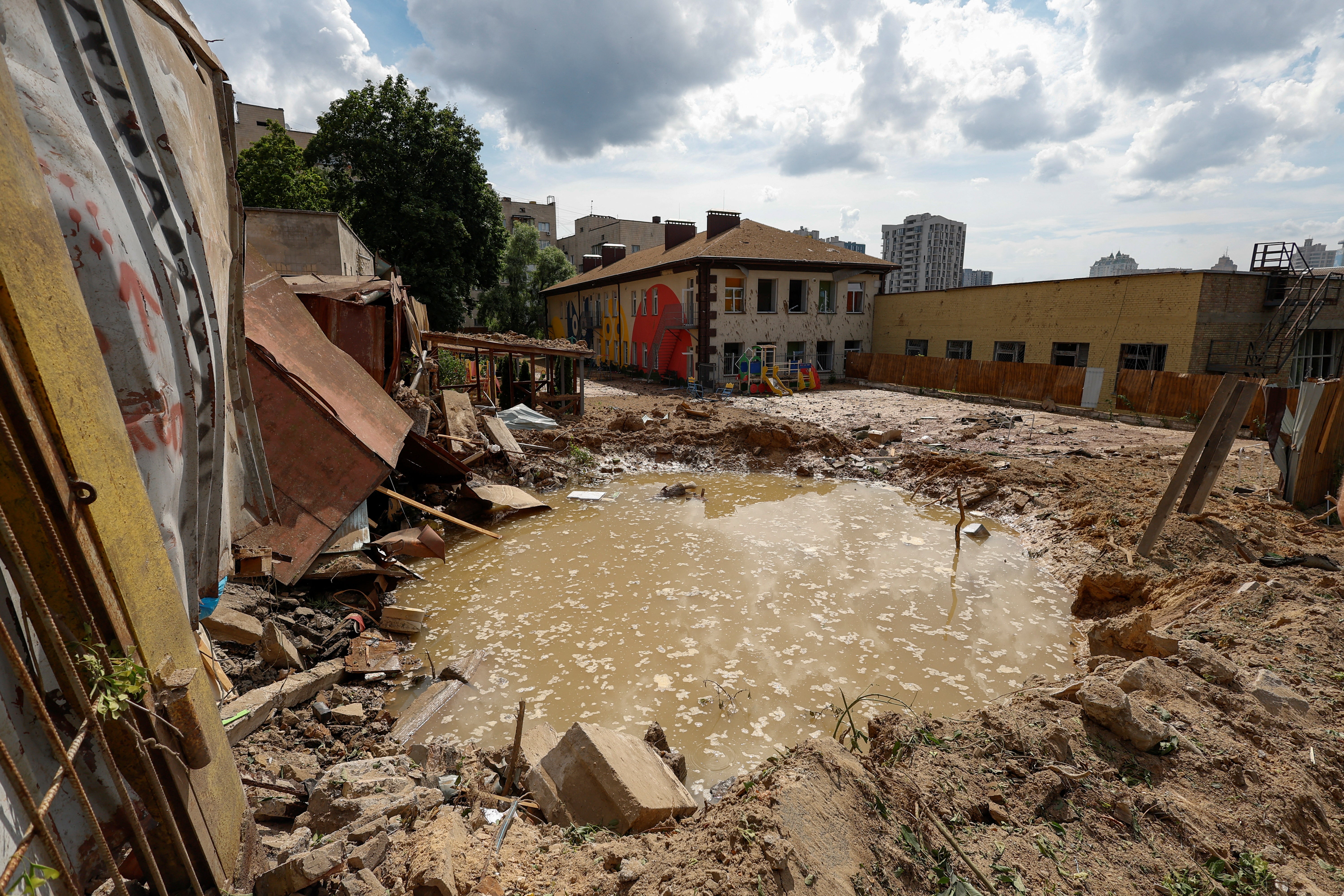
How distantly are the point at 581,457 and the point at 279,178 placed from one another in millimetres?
23089

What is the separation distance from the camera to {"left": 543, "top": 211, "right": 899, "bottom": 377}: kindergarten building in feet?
81.5

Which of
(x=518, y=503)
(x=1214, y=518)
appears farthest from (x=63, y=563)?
(x=1214, y=518)

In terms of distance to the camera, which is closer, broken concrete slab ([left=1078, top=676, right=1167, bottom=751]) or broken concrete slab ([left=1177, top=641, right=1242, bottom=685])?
broken concrete slab ([left=1078, top=676, right=1167, bottom=751])

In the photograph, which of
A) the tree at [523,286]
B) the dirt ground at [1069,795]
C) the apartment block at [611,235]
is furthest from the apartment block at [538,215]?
the dirt ground at [1069,795]

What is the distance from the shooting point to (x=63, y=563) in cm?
175

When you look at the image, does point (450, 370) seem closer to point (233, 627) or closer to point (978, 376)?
point (233, 627)

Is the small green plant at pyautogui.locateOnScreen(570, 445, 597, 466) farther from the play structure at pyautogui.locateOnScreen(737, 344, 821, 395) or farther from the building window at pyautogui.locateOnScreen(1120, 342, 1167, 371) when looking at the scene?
the building window at pyautogui.locateOnScreen(1120, 342, 1167, 371)

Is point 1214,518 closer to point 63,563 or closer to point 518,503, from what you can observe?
point 518,503

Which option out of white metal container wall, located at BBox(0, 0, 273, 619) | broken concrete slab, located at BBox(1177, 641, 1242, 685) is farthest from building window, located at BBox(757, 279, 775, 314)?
white metal container wall, located at BBox(0, 0, 273, 619)

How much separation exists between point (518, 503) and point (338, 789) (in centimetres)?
710

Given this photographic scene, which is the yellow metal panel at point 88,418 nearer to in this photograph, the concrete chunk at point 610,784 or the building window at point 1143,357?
the concrete chunk at point 610,784

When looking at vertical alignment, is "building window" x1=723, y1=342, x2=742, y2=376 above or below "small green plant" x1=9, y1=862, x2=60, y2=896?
above

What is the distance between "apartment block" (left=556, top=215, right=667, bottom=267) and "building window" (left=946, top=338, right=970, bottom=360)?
40.1 metres

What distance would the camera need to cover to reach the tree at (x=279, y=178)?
2584 centimetres
